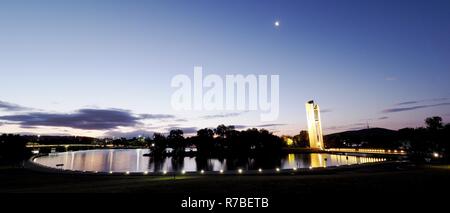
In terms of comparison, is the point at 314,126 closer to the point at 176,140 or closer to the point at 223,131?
the point at 223,131

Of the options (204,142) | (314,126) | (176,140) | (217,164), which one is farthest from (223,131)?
(217,164)

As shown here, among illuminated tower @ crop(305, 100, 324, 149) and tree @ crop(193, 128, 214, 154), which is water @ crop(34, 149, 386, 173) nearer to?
illuminated tower @ crop(305, 100, 324, 149)

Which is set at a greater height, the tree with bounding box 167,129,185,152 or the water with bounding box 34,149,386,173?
the tree with bounding box 167,129,185,152

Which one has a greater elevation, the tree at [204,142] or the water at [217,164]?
the tree at [204,142]

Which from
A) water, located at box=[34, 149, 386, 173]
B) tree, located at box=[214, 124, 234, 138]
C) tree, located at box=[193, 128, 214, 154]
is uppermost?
tree, located at box=[214, 124, 234, 138]

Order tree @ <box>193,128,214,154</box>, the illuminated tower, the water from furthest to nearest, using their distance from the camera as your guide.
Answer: tree @ <box>193,128,214,154</box> < the illuminated tower < the water

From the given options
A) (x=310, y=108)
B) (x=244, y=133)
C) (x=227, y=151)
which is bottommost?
(x=227, y=151)

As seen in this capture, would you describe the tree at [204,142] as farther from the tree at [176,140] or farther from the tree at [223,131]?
the tree at [176,140]

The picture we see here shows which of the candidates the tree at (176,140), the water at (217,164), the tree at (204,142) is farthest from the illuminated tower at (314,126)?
the tree at (176,140)

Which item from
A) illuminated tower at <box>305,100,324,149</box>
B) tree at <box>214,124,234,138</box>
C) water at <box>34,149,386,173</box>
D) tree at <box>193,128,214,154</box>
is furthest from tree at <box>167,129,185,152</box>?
illuminated tower at <box>305,100,324,149</box>
